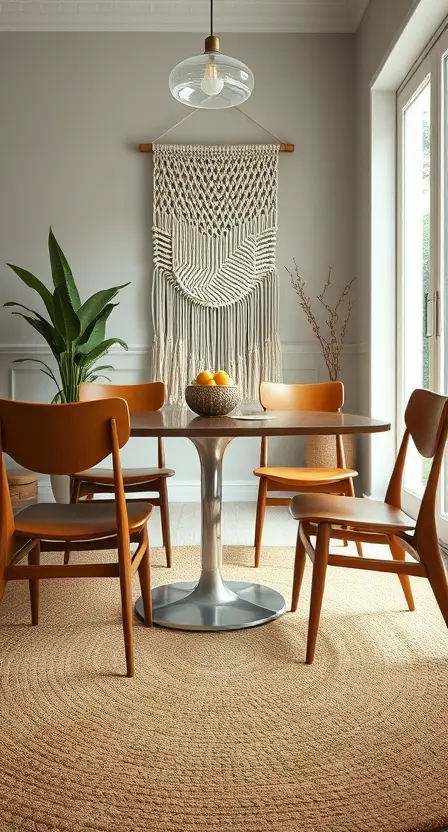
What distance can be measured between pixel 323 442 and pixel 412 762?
2711 mm

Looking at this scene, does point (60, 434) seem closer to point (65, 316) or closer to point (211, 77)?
point (211, 77)

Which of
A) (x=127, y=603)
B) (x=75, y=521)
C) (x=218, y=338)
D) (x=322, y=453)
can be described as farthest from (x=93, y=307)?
(x=127, y=603)

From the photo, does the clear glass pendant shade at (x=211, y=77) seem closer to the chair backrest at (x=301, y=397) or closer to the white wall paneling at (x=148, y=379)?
the chair backrest at (x=301, y=397)

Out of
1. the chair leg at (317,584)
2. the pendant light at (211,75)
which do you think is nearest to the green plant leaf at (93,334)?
Result: the pendant light at (211,75)

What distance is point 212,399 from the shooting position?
2311 mm

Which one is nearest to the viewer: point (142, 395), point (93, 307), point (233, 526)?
point (142, 395)

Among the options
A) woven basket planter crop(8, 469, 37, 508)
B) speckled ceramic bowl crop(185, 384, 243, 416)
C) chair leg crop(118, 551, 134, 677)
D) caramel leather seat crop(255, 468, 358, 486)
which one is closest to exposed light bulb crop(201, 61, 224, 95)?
speckled ceramic bowl crop(185, 384, 243, 416)

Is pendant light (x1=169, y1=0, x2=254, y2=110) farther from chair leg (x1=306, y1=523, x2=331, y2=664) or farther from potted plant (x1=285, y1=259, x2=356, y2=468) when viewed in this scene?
potted plant (x1=285, y1=259, x2=356, y2=468)

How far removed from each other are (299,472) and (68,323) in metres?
1.71

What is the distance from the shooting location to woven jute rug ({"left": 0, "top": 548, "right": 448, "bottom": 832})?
132 centimetres

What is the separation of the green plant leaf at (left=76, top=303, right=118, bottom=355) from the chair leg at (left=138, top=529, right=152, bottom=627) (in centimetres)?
218

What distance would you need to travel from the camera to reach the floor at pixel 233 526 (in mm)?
3551

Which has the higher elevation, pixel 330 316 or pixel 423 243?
pixel 423 243

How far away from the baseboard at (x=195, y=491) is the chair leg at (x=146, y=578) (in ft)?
7.80
